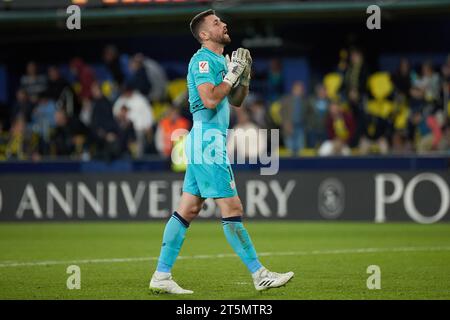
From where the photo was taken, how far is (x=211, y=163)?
8.10 metres

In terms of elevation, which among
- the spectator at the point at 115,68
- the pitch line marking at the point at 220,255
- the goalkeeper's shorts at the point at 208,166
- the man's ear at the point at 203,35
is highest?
the spectator at the point at 115,68

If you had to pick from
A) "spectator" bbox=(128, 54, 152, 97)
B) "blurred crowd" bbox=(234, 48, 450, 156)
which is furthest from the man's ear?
"spectator" bbox=(128, 54, 152, 97)

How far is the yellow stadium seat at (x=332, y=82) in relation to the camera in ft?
69.3

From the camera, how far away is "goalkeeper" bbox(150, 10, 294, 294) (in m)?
8.05

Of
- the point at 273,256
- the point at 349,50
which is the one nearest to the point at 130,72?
the point at 349,50

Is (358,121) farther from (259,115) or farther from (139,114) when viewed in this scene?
(139,114)

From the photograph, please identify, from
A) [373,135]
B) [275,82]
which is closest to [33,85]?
[275,82]

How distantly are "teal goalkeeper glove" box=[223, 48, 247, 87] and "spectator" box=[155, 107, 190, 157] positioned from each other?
11110 mm

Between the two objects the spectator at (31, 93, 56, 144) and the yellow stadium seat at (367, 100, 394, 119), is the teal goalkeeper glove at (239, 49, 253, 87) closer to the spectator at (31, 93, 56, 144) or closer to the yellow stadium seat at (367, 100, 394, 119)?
the yellow stadium seat at (367, 100, 394, 119)

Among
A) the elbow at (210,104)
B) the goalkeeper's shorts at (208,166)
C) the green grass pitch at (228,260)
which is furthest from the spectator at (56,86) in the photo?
the elbow at (210,104)

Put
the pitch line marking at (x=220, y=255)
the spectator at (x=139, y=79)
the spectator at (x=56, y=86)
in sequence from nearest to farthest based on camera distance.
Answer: the pitch line marking at (x=220, y=255) < the spectator at (x=139, y=79) < the spectator at (x=56, y=86)

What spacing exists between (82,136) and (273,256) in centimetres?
933

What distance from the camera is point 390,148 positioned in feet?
61.6

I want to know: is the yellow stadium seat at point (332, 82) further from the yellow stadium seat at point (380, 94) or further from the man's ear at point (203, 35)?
the man's ear at point (203, 35)
